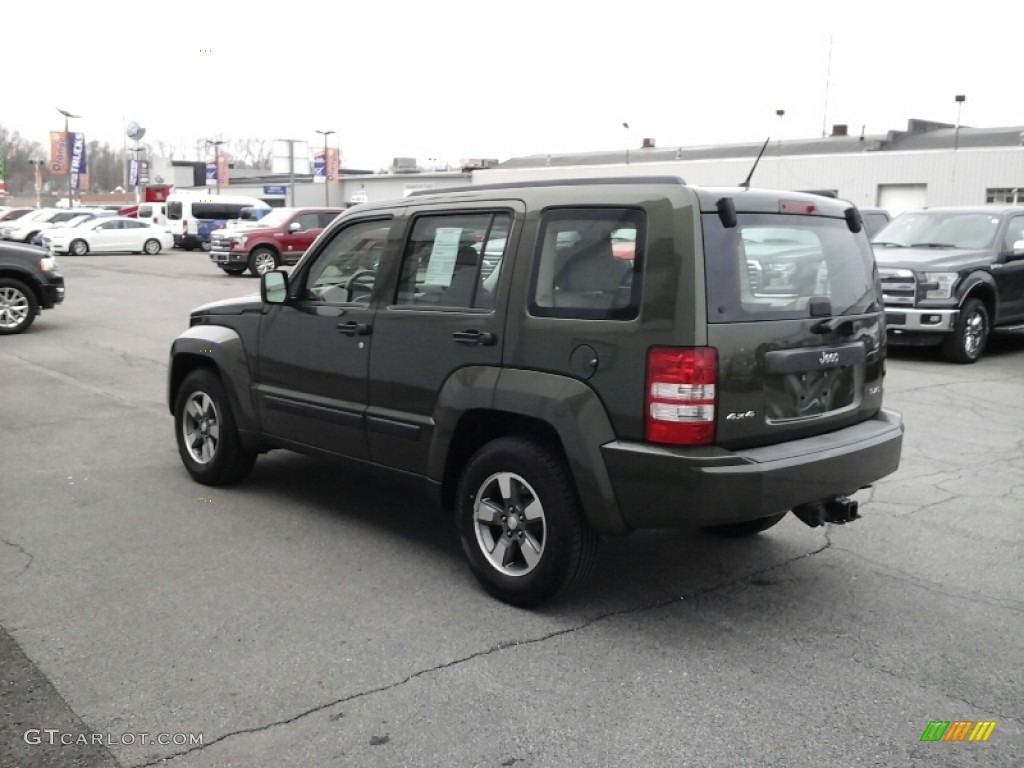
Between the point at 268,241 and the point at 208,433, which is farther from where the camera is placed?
the point at 268,241

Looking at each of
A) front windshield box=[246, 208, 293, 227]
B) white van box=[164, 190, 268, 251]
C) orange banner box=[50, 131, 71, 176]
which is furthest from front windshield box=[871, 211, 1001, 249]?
orange banner box=[50, 131, 71, 176]

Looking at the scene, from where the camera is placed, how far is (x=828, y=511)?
4531mm

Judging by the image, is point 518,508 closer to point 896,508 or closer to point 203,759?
point 203,759

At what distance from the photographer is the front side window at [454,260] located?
4.74 metres

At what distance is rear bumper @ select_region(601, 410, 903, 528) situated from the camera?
4004 mm

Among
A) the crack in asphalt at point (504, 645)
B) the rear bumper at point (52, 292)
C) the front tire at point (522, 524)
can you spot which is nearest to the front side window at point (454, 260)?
the front tire at point (522, 524)

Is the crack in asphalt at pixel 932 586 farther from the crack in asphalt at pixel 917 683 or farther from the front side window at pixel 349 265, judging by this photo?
the front side window at pixel 349 265

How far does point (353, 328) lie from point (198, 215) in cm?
4008

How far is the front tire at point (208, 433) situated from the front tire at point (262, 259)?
20.0 meters

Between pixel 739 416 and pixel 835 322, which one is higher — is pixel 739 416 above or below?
below

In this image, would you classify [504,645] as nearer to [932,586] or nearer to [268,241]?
[932,586]

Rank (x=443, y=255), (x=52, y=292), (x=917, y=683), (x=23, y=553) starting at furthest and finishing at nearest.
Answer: (x=52, y=292) < (x=23, y=553) < (x=443, y=255) < (x=917, y=683)

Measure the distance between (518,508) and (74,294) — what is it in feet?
62.5

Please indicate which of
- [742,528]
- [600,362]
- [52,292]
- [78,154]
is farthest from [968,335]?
[78,154]
